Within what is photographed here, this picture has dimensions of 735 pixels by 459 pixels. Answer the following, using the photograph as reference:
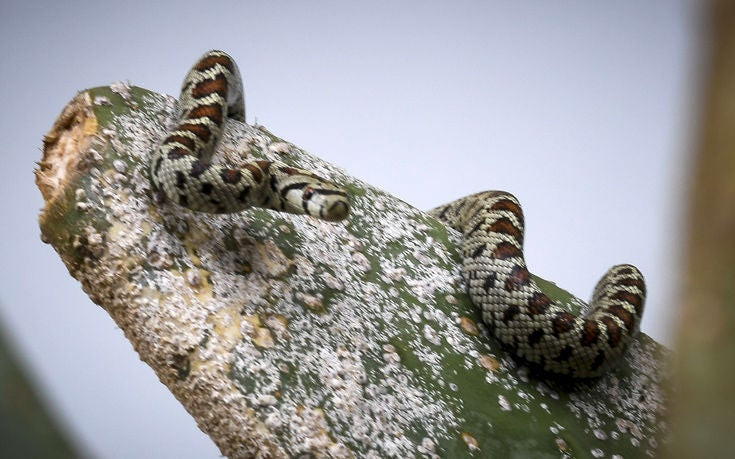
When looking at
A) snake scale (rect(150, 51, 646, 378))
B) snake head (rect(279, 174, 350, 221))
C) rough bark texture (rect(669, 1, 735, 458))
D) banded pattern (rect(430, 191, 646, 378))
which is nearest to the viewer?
rough bark texture (rect(669, 1, 735, 458))

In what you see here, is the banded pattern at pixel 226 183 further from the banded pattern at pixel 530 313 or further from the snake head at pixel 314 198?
the banded pattern at pixel 530 313

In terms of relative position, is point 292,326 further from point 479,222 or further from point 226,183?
point 479,222

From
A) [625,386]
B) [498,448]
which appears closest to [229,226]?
[498,448]

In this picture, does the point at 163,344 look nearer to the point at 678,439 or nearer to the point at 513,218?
the point at 513,218

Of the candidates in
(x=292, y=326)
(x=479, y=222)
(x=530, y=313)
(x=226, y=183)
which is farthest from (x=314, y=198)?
(x=479, y=222)

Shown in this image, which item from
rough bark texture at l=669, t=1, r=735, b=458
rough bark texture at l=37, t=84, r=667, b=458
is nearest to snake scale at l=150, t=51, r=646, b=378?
rough bark texture at l=37, t=84, r=667, b=458

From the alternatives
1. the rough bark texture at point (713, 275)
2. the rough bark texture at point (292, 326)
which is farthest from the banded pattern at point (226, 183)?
the rough bark texture at point (713, 275)

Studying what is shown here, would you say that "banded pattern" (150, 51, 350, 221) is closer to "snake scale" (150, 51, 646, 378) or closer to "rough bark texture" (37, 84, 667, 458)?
"snake scale" (150, 51, 646, 378)
